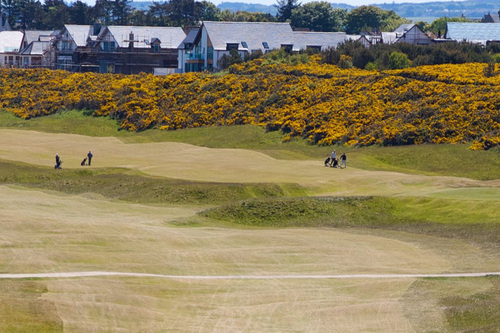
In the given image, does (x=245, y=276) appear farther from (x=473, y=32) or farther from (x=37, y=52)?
(x=37, y=52)

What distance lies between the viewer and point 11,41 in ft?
616

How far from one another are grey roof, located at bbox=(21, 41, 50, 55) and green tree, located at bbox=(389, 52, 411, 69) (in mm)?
82172

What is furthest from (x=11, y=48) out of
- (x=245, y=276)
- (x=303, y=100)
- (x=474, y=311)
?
(x=474, y=311)

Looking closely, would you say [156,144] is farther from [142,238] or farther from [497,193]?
[142,238]

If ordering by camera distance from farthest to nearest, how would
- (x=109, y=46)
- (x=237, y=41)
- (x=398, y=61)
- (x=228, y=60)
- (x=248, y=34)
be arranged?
(x=109, y=46) < (x=248, y=34) < (x=237, y=41) < (x=228, y=60) < (x=398, y=61)

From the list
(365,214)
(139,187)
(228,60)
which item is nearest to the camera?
(365,214)

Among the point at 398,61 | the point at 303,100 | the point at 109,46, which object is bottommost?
the point at 303,100

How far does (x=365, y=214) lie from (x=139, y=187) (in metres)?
15.4

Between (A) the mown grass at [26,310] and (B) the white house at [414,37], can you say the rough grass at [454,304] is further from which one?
(B) the white house at [414,37]

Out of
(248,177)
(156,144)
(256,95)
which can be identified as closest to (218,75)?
(256,95)

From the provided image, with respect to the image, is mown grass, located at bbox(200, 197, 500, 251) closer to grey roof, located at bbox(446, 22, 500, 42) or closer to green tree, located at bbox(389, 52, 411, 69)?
green tree, located at bbox(389, 52, 411, 69)

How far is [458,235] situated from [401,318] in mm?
16316

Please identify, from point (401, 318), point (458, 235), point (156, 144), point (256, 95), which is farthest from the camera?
point (256, 95)

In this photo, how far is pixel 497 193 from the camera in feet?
176
